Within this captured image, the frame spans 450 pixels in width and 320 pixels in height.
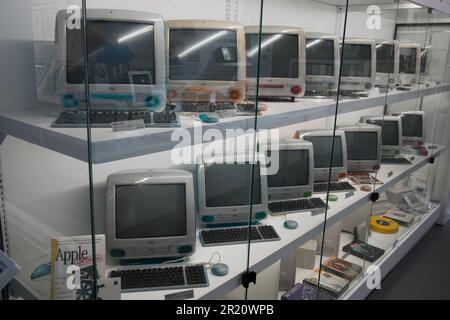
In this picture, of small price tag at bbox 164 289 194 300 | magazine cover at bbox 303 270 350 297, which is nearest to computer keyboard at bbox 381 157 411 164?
magazine cover at bbox 303 270 350 297

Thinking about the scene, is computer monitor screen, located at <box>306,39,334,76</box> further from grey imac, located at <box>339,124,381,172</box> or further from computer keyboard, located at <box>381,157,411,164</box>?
computer keyboard, located at <box>381,157,411,164</box>

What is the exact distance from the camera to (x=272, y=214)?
2229mm

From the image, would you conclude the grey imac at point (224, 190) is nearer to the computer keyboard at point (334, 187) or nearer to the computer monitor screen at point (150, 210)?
the computer monitor screen at point (150, 210)

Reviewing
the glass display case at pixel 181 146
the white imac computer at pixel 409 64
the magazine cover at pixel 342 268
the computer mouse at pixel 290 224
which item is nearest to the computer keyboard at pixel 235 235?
the glass display case at pixel 181 146

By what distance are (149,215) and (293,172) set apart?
109cm

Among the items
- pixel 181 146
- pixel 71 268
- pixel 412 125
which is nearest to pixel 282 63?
pixel 181 146

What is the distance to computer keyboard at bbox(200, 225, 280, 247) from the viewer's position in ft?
6.17

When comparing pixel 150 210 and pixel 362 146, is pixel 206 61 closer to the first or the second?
pixel 150 210

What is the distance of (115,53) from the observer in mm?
1390

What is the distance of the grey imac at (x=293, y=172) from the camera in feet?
7.70

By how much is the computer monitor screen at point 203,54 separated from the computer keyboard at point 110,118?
0.32 metres

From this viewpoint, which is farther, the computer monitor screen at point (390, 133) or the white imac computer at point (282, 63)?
the computer monitor screen at point (390, 133)

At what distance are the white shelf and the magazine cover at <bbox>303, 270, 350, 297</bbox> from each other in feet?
1.27
